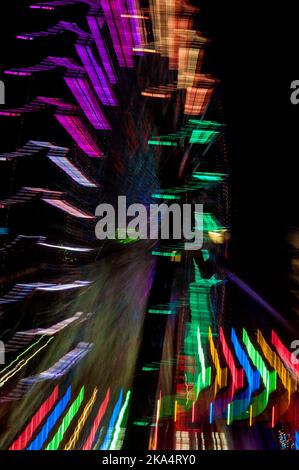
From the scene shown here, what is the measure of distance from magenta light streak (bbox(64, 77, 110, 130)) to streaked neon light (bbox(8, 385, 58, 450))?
131cm

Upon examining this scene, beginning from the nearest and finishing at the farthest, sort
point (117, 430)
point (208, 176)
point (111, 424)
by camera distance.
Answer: point (117, 430) → point (111, 424) → point (208, 176)

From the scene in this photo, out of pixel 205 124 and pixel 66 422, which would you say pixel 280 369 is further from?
pixel 205 124

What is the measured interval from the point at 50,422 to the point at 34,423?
7cm

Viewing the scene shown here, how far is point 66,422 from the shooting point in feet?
7.29

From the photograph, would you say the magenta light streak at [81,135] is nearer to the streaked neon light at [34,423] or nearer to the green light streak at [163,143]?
the green light streak at [163,143]

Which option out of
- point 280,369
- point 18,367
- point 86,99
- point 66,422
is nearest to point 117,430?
point 66,422

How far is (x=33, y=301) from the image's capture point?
3.09 meters

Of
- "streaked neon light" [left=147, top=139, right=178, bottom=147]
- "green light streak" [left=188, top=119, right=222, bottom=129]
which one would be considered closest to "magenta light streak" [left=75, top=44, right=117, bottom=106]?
"streaked neon light" [left=147, top=139, right=178, bottom=147]

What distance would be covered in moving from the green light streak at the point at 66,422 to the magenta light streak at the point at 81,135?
113 cm

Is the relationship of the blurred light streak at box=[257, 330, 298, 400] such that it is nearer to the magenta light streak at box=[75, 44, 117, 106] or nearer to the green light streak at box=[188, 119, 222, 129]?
the green light streak at box=[188, 119, 222, 129]

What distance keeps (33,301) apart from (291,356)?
146 cm
